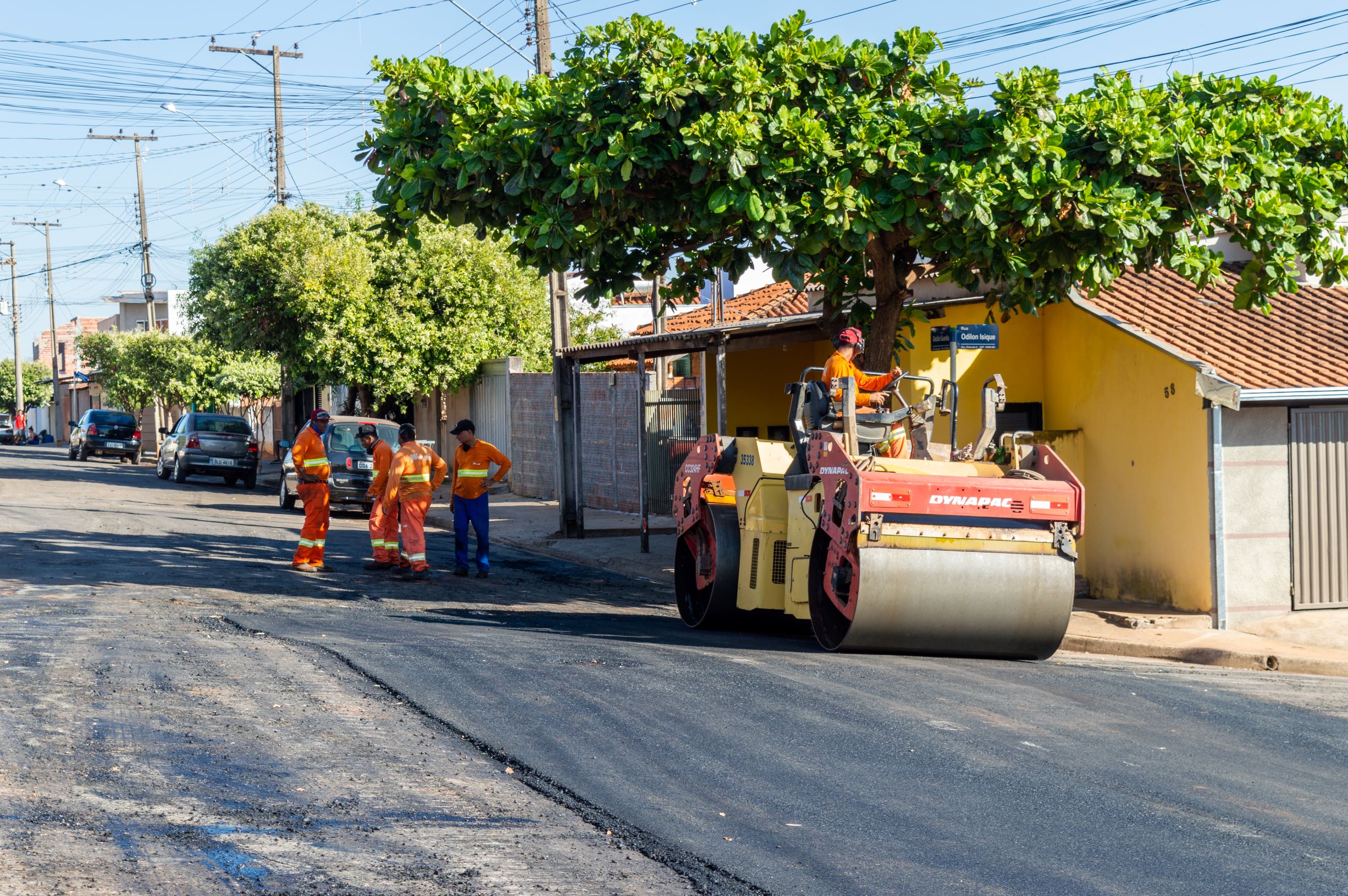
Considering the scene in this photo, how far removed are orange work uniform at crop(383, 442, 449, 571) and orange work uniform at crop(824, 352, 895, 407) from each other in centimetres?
548

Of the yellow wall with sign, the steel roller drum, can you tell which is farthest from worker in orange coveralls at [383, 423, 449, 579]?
the steel roller drum

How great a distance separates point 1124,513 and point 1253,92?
4256 mm

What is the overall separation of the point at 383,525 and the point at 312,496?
32.5 inches

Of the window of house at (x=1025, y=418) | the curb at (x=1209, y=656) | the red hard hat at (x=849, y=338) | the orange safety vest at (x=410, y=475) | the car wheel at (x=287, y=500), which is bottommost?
the curb at (x=1209, y=656)

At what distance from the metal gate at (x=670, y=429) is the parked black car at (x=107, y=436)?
28393 mm

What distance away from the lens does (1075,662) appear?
1068cm

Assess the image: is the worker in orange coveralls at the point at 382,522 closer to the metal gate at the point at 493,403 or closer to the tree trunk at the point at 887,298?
the tree trunk at the point at 887,298

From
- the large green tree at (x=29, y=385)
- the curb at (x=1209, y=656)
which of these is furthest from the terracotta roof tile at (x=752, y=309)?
the large green tree at (x=29, y=385)

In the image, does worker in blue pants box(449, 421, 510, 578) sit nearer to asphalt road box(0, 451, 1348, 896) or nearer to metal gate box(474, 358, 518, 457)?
asphalt road box(0, 451, 1348, 896)

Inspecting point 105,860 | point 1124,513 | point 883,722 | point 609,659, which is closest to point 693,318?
point 1124,513

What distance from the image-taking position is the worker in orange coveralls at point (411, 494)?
47.9ft

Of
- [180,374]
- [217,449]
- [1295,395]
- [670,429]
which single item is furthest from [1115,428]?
[180,374]

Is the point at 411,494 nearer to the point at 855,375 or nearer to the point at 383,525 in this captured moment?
the point at 383,525

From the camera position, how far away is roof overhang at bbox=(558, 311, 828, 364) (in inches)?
643
